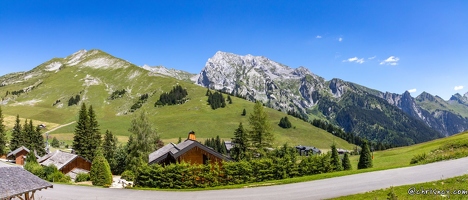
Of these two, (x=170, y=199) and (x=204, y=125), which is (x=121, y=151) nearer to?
(x=170, y=199)

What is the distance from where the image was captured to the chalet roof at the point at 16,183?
1893 cm

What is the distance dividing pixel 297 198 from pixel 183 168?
19.0 meters

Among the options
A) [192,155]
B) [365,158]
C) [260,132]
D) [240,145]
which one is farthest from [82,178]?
[365,158]

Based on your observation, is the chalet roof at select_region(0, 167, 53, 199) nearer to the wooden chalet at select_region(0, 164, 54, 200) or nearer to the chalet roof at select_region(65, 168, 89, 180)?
the wooden chalet at select_region(0, 164, 54, 200)

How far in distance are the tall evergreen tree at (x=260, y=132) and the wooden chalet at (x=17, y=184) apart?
4555cm

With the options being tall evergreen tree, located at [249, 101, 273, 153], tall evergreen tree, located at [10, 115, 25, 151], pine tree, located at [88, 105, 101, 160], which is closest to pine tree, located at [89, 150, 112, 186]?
tall evergreen tree, located at [249, 101, 273, 153]

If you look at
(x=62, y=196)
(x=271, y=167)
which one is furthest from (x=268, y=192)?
(x=62, y=196)

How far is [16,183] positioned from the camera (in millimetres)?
20156

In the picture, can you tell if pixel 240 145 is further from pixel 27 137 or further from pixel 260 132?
pixel 27 137

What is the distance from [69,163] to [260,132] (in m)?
46.6

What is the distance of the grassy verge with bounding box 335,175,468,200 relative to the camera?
50.9ft

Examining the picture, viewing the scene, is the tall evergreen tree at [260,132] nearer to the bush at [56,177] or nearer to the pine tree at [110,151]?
the bush at [56,177]

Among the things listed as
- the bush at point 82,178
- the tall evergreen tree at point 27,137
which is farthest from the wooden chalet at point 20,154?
the bush at point 82,178

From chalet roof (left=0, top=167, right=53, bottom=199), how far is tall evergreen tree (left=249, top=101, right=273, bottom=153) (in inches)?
1793
